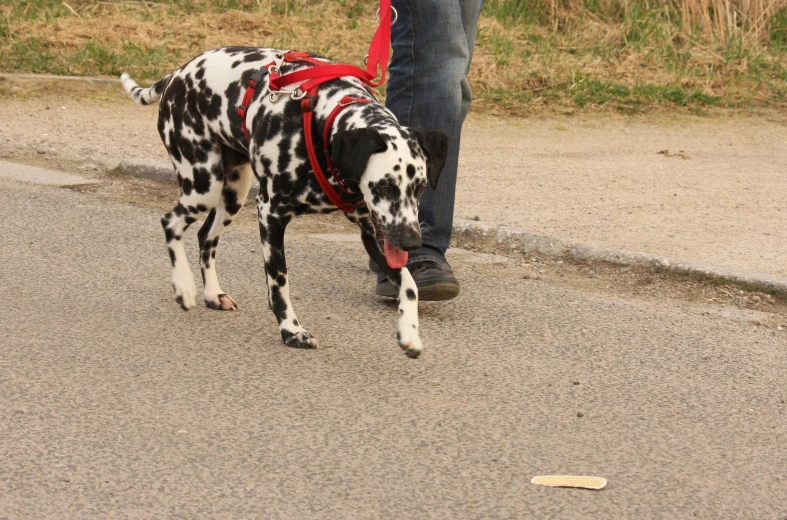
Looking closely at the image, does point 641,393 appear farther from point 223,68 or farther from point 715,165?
point 715,165

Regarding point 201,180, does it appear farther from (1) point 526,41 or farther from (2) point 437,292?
(1) point 526,41

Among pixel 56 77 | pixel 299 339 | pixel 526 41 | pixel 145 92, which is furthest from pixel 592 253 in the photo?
pixel 526 41

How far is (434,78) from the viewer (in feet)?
16.2

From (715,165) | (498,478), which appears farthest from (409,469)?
(715,165)

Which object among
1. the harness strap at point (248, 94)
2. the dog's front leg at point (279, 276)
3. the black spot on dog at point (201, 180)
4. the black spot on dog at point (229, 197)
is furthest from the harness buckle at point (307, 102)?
the black spot on dog at point (229, 197)

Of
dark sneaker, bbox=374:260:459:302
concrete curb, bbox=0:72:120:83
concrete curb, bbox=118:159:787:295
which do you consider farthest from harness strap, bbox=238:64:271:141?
concrete curb, bbox=0:72:120:83

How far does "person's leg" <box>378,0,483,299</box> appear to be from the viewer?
4852 millimetres

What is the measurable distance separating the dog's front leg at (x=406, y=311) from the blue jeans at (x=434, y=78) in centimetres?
71

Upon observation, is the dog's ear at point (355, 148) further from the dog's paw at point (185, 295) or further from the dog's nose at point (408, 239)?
the dog's paw at point (185, 295)

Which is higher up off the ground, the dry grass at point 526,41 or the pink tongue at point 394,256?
the pink tongue at point 394,256

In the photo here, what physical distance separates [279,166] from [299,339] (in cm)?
70

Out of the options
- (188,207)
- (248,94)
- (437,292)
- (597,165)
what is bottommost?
(597,165)

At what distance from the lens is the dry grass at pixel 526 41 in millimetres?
10117

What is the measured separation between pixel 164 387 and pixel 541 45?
8.14 meters
